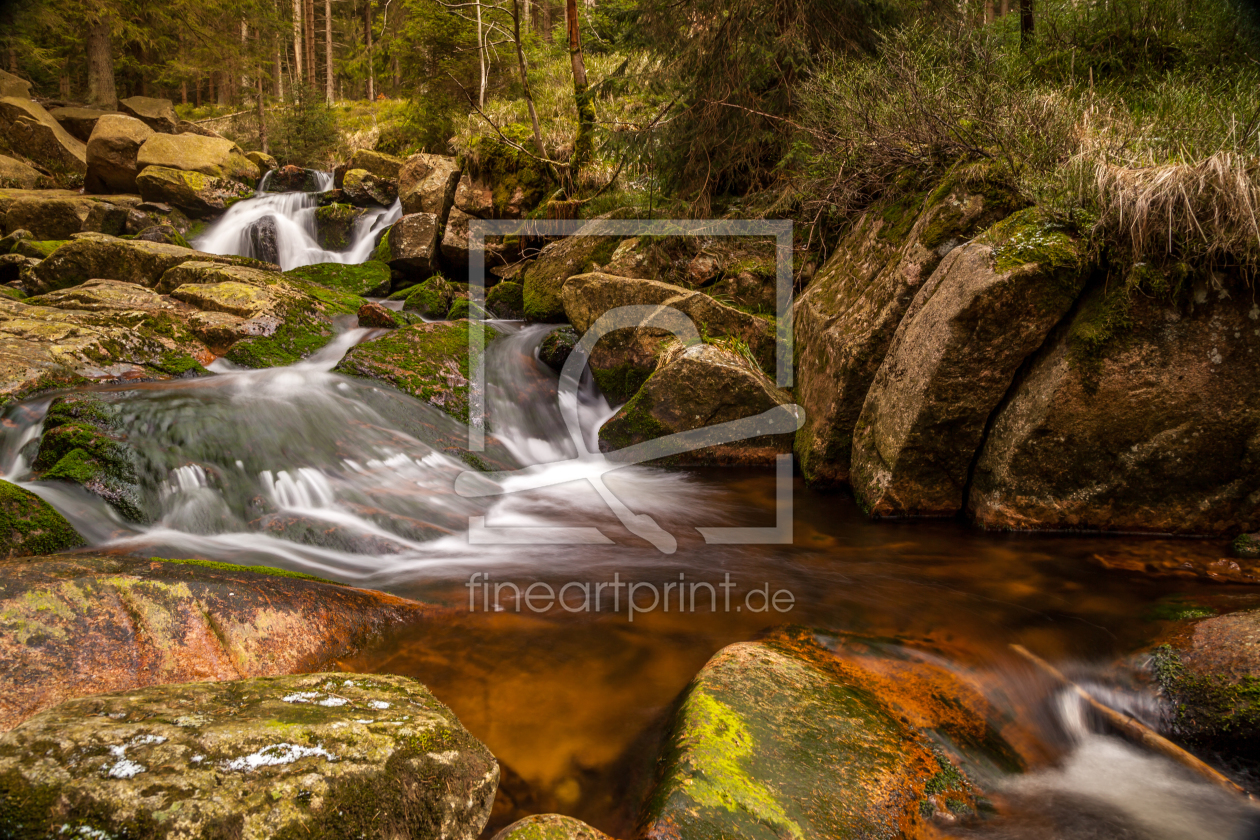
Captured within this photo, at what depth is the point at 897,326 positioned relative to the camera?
5.33 metres

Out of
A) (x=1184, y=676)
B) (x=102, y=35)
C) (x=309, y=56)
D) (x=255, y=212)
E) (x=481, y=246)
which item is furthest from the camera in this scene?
(x=309, y=56)

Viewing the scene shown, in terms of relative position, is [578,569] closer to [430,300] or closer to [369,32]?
[430,300]

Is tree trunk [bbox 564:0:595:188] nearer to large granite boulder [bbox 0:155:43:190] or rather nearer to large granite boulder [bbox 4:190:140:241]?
large granite boulder [bbox 4:190:140:241]

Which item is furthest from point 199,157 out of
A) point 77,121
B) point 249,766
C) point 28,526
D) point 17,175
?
point 249,766

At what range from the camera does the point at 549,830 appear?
1.97m

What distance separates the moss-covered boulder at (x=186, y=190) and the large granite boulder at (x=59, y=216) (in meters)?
1.95

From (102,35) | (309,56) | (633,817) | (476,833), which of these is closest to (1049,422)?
(633,817)

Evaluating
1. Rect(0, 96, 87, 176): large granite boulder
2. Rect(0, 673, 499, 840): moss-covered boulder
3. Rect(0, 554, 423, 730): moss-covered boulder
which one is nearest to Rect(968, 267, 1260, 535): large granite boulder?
Rect(0, 673, 499, 840): moss-covered boulder

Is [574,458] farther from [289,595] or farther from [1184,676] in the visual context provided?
[1184,676]

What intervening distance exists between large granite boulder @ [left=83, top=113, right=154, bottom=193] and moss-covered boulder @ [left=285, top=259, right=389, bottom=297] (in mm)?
8877

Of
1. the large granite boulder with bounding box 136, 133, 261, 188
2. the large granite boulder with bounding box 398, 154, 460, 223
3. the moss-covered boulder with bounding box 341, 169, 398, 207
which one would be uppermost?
the large granite boulder with bounding box 136, 133, 261, 188

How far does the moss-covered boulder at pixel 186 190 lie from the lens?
16.2 metres

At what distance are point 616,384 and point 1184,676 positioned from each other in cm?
592

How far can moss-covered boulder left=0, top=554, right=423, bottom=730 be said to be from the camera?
232 centimetres
